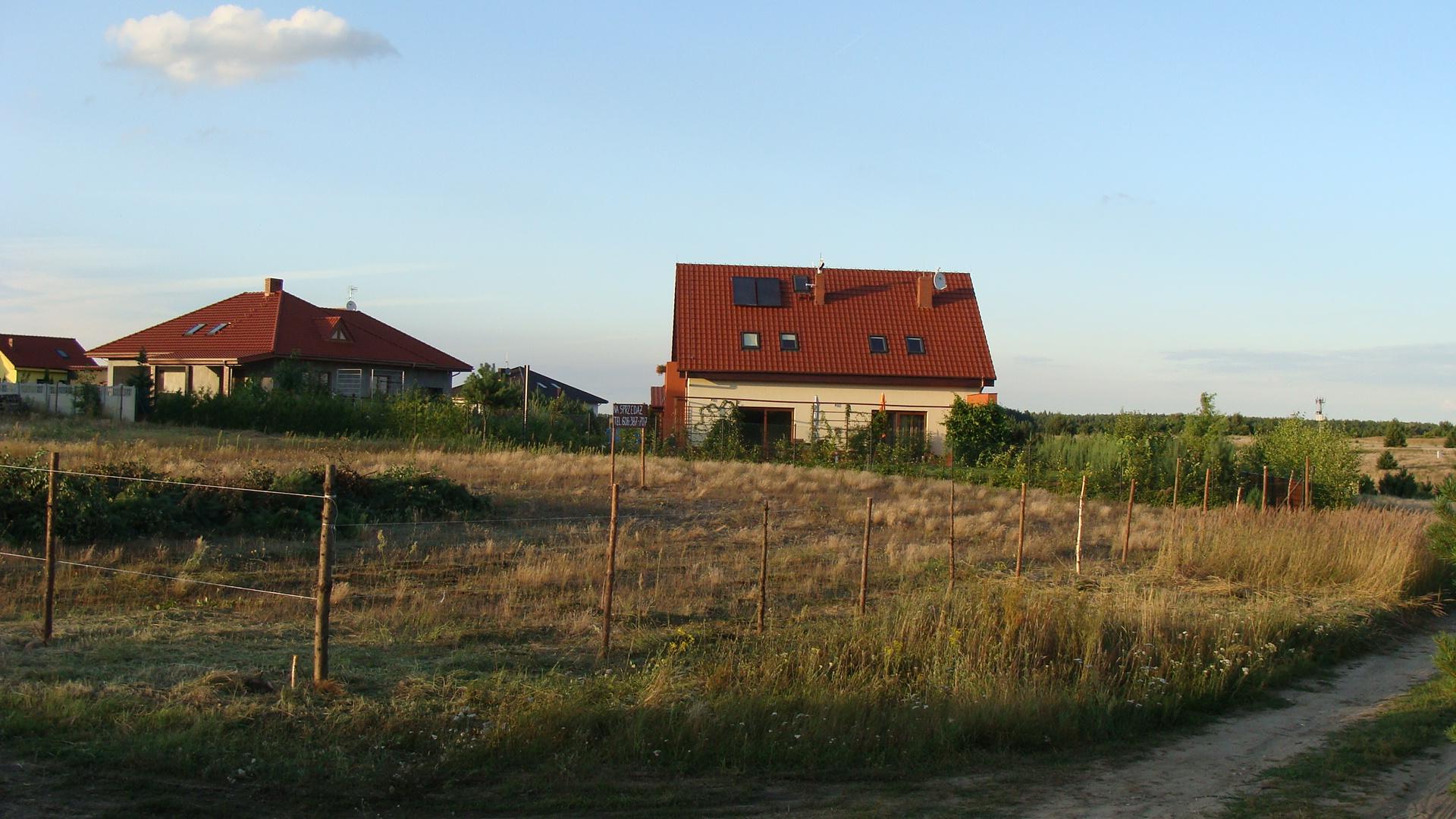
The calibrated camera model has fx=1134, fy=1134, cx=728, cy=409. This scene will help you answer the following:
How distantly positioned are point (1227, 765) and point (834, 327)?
31.5 m

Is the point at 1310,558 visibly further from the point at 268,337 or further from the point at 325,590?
the point at 268,337

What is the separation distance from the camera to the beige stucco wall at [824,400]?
36469 millimetres

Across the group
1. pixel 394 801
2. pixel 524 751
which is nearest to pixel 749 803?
pixel 524 751

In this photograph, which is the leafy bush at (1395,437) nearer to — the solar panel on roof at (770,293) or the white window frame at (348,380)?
the solar panel on roof at (770,293)

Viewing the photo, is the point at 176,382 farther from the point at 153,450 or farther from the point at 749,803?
the point at 749,803

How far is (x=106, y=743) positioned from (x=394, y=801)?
6.09 feet

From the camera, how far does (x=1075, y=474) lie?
28.0 metres

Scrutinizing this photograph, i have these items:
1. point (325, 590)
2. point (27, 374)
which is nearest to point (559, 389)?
point (27, 374)

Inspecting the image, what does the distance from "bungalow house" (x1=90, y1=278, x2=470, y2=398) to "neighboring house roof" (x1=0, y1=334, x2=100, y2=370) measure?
92.3ft

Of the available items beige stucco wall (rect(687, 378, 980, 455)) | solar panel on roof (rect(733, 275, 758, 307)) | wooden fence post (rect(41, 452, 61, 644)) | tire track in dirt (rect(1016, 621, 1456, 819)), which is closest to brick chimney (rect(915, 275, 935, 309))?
beige stucco wall (rect(687, 378, 980, 455))

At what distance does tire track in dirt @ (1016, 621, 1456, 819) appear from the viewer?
697 centimetres

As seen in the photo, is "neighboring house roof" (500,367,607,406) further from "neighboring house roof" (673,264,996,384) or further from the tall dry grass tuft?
the tall dry grass tuft

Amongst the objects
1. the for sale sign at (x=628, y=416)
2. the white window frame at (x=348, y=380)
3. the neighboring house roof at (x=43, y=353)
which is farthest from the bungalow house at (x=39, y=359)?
the for sale sign at (x=628, y=416)

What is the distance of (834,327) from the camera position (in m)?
39.1
